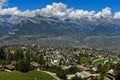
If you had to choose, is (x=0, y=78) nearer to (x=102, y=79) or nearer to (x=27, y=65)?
(x=102, y=79)

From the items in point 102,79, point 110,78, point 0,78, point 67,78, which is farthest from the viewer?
point 67,78

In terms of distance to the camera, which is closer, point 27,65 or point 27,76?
point 27,76

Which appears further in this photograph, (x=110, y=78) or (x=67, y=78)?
(x=67, y=78)

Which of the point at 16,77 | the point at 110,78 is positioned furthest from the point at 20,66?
the point at 110,78

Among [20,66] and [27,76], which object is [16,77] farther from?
[20,66]

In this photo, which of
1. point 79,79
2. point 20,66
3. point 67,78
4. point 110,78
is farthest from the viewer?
point 20,66

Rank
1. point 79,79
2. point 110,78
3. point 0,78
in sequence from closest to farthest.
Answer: point 0,78 → point 110,78 → point 79,79

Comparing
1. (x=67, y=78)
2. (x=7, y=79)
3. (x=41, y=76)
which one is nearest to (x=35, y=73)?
(x=41, y=76)

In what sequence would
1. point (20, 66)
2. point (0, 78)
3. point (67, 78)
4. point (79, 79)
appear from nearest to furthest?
point (0, 78), point (79, 79), point (67, 78), point (20, 66)

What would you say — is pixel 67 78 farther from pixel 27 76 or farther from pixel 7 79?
pixel 7 79
